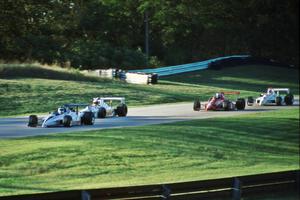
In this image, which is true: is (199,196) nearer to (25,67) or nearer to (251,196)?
(251,196)

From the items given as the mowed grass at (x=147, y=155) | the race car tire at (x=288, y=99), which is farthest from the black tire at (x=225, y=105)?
the race car tire at (x=288, y=99)

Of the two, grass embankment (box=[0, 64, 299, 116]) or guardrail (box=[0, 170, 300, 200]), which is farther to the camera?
grass embankment (box=[0, 64, 299, 116])

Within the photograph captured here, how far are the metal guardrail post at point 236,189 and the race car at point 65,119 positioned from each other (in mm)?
4122

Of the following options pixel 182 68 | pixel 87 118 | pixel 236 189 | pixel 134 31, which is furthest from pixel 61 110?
pixel 236 189

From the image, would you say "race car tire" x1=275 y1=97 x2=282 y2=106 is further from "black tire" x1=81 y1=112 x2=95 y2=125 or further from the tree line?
"black tire" x1=81 y1=112 x2=95 y2=125

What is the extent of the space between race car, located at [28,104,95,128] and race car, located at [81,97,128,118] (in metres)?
0.20

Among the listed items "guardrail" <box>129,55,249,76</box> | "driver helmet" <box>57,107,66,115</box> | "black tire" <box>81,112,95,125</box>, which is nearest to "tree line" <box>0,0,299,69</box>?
"guardrail" <box>129,55,249,76</box>

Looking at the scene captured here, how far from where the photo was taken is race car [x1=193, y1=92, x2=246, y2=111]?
806 inches

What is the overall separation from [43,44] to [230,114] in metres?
9.26

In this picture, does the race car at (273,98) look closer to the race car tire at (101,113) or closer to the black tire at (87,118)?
the race car tire at (101,113)

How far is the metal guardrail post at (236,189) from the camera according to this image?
13.9 meters

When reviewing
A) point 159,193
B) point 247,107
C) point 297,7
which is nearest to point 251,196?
point 159,193

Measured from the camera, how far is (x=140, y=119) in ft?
67.9

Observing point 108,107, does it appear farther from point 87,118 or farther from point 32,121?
point 32,121
